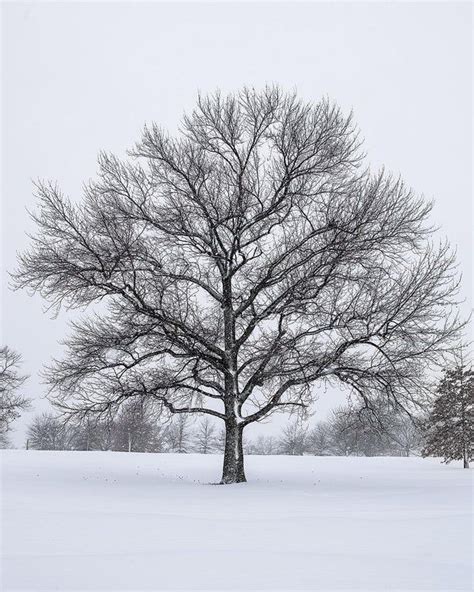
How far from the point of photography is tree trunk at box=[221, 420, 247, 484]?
14.9m

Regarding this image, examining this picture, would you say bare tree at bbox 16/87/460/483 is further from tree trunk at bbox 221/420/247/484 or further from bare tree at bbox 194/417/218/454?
bare tree at bbox 194/417/218/454

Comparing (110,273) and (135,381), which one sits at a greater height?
(110,273)

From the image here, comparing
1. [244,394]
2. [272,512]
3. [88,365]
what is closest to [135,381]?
[88,365]

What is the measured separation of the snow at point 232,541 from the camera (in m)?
4.84

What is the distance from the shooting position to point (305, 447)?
82062 millimetres

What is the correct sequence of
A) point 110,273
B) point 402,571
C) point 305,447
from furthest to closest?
point 305,447, point 110,273, point 402,571

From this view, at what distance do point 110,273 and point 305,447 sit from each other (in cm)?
7330

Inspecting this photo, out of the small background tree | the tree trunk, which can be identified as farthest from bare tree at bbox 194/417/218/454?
the tree trunk

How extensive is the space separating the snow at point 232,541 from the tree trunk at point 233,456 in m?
3.18

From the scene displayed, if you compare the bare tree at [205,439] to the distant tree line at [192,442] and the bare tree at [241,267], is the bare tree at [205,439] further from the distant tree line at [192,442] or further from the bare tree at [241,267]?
the bare tree at [241,267]

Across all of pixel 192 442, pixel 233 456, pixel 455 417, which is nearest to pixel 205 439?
pixel 192 442

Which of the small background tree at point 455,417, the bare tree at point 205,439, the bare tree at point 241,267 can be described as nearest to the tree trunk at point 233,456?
the bare tree at point 241,267

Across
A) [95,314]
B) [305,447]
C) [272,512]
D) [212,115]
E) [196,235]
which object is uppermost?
[212,115]

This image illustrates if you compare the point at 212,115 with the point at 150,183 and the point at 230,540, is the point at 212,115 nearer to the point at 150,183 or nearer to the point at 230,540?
the point at 150,183
